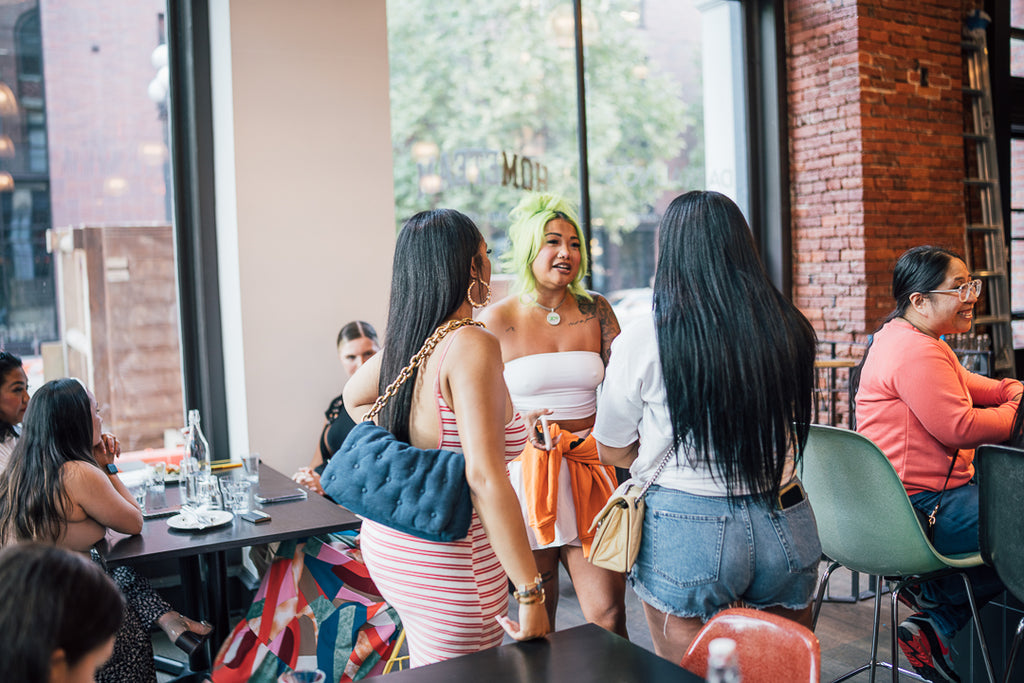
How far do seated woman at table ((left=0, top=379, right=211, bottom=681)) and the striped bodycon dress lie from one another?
3.34 feet

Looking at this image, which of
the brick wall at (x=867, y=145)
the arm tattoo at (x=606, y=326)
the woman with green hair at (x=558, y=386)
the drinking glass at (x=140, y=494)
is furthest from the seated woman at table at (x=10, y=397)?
the brick wall at (x=867, y=145)

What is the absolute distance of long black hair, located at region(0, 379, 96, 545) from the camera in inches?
89.1

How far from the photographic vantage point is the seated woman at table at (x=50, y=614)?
Result: 3.10 ft

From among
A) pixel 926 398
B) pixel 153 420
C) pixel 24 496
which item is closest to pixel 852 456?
pixel 926 398

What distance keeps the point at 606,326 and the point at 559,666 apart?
5.37ft

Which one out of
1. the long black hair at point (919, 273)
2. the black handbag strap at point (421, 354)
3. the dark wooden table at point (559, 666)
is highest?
the long black hair at point (919, 273)

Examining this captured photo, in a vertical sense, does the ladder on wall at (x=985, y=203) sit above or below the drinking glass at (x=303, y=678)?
above

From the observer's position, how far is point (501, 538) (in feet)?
5.24

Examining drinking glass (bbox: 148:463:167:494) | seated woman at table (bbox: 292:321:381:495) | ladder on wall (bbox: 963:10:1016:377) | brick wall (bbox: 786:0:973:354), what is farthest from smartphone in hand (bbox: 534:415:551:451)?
ladder on wall (bbox: 963:10:1016:377)

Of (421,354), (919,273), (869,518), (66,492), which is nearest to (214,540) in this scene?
(66,492)

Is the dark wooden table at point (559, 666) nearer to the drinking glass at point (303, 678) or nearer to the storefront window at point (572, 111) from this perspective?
the drinking glass at point (303, 678)

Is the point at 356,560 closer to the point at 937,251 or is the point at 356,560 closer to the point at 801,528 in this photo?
the point at 801,528

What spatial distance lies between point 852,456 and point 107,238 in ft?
10.6

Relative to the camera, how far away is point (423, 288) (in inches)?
68.8
